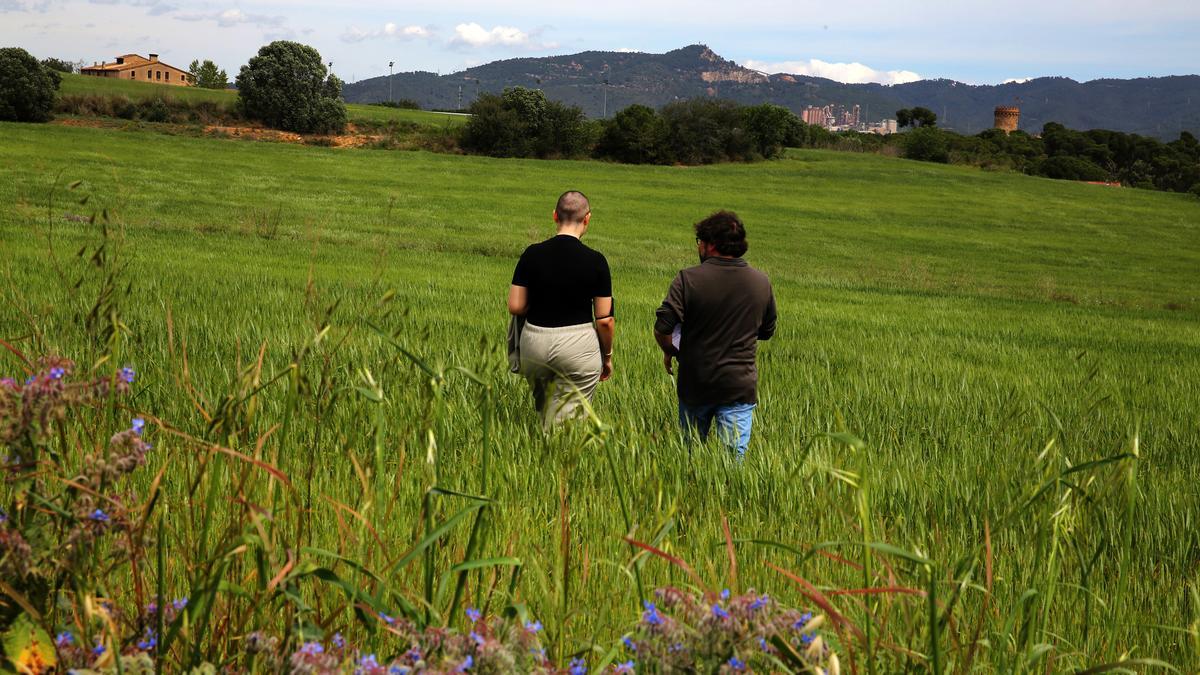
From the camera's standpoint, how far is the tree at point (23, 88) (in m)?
50.4

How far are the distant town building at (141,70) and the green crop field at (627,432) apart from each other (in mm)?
148760

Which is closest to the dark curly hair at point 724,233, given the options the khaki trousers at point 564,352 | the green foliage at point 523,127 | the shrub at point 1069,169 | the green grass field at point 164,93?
the khaki trousers at point 564,352

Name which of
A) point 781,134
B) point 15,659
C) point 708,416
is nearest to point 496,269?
point 708,416

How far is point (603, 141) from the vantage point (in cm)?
6631

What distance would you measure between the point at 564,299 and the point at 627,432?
904mm

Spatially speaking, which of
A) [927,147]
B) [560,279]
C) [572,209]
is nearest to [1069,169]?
[927,147]

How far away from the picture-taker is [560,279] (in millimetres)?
5684

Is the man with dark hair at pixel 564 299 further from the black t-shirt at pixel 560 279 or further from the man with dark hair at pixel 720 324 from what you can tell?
the man with dark hair at pixel 720 324

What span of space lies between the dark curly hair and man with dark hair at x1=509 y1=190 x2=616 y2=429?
0.71 metres

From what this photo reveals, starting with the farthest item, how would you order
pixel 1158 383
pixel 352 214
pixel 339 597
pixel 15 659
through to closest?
1. pixel 352 214
2. pixel 1158 383
3. pixel 339 597
4. pixel 15 659

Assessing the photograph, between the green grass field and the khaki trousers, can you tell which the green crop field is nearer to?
the khaki trousers

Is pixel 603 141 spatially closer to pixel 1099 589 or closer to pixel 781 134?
pixel 781 134

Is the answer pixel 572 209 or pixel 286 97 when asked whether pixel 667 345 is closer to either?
pixel 572 209

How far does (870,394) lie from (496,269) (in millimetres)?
12512
